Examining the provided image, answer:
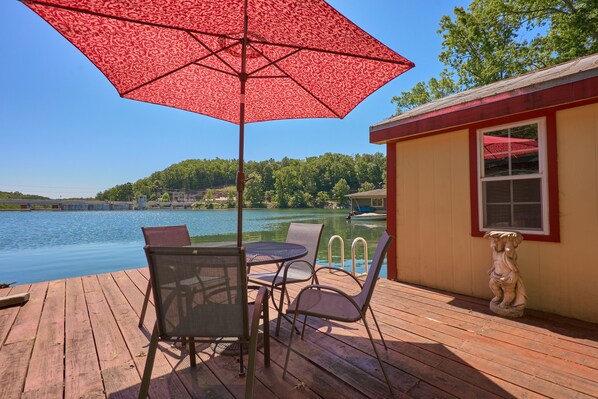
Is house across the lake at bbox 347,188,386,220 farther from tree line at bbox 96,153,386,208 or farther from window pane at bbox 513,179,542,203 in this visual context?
tree line at bbox 96,153,386,208

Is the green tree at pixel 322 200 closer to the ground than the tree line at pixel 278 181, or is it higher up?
closer to the ground

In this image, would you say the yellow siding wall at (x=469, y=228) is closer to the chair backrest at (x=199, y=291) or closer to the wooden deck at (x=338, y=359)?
the wooden deck at (x=338, y=359)

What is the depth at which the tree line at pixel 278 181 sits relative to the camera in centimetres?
6462

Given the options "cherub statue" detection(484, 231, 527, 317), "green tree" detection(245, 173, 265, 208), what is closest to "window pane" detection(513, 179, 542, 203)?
"cherub statue" detection(484, 231, 527, 317)

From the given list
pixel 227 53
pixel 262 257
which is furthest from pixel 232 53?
pixel 262 257

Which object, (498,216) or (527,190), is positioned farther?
(498,216)

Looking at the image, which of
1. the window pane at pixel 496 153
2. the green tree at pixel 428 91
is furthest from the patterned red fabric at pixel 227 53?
the green tree at pixel 428 91

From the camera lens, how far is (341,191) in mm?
61281

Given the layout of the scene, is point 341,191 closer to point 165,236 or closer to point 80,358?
point 165,236

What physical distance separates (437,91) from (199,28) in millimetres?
22666

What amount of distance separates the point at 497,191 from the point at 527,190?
285 millimetres

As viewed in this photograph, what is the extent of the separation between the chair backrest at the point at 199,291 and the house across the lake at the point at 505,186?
3.13 m

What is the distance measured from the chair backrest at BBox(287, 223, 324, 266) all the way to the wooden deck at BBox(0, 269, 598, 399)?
0.63 metres

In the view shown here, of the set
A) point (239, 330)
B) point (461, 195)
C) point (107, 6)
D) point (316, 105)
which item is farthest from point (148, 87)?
point (461, 195)
